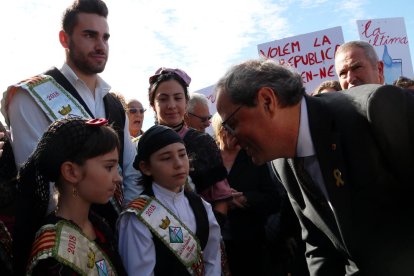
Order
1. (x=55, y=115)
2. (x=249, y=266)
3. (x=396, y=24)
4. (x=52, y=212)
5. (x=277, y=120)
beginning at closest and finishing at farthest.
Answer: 1. (x=277, y=120)
2. (x=52, y=212)
3. (x=55, y=115)
4. (x=249, y=266)
5. (x=396, y=24)

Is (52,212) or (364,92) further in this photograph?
(52,212)

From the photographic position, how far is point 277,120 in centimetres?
202

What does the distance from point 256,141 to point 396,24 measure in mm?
5206

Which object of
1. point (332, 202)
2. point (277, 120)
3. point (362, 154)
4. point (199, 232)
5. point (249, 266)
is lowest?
point (249, 266)

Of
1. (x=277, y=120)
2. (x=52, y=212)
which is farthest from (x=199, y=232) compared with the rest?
(x=277, y=120)

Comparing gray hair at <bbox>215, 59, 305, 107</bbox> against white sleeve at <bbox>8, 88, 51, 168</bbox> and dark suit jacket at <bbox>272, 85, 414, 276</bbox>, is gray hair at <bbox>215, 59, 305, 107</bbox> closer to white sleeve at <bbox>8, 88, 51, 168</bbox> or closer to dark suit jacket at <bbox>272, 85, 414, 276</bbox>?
dark suit jacket at <bbox>272, 85, 414, 276</bbox>

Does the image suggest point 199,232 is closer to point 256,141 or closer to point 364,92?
point 256,141

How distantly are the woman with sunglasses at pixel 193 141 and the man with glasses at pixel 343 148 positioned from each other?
1040 millimetres

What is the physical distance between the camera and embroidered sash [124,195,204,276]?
8.55ft

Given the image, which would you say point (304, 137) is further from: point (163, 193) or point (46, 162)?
point (46, 162)

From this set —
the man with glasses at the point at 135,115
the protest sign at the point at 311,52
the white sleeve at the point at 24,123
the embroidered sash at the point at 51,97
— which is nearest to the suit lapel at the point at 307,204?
the embroidered sash at the point at 51,97

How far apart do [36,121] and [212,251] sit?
4.24 ft

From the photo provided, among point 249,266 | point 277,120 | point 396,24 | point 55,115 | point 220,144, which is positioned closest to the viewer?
point 277,120

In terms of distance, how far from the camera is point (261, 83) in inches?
79.1
